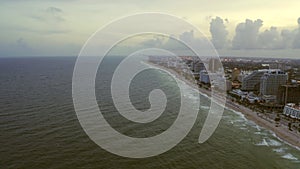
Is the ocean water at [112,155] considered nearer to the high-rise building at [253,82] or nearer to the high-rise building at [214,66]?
the high-rise building at [253,82]

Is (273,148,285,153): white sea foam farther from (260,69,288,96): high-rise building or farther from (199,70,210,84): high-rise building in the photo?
(199,70,210,84): high-rise building

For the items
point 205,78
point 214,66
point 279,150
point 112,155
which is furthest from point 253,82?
point 112,155

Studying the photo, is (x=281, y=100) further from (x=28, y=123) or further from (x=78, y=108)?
(x=28, y=123)

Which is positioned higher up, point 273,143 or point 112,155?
point 112,155

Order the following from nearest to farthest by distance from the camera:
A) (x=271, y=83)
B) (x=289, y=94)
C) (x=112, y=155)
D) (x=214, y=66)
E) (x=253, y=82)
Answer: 1. (x=112, y=155)
2. (x=289, y=94)
3. (x=271, y=83)
4. (x=253, y=82)
5. (x=214, y=66)

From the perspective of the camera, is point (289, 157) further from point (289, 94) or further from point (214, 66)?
point (214, 66)

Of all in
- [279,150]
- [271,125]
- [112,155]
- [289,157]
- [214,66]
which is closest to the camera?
[112,155]

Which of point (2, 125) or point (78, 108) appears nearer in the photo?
point (2, 125)

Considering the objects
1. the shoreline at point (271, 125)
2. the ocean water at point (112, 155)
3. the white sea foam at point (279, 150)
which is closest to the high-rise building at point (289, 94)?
the shoreline at point (271, 125)

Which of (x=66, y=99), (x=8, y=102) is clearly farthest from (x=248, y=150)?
(x=8, y=102)

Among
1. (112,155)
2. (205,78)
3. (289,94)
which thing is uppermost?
(205,78)

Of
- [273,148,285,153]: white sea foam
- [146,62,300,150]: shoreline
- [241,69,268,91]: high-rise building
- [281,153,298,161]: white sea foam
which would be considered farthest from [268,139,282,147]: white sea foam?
[241,69,268,91]: high-rise building
